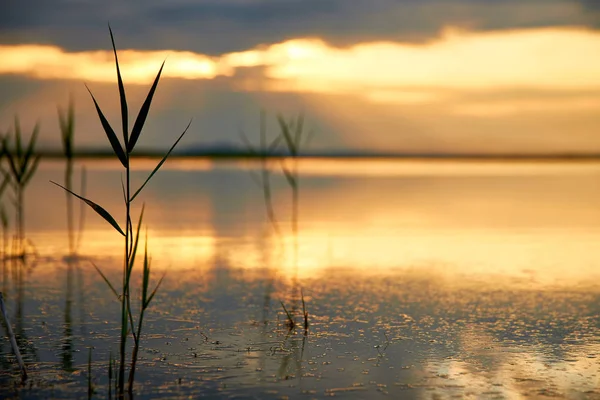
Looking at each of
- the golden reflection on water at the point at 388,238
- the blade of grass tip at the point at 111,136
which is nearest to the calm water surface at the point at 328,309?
the golden reflection on water at the point at 388,238

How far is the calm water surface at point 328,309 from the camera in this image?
347cm

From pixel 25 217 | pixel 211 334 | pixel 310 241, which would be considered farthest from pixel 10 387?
pixel 25 217

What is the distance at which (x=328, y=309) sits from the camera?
16.5 ft

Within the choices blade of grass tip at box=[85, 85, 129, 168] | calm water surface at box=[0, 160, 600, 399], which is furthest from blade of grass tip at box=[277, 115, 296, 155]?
blade of grass tip at box=[85, 85, 129, 168]

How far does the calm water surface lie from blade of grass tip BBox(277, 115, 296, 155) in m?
1.01

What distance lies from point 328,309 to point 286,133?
3064 mm

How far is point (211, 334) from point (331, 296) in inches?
51.5

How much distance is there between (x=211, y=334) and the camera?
4.33 metres

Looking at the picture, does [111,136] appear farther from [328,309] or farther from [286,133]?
[286,133]

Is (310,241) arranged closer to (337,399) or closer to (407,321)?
(407,321)

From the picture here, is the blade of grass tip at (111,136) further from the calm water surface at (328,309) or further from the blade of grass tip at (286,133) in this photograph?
the blade of grass tip at (286,133)

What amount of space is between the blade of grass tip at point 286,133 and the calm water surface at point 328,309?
101cm

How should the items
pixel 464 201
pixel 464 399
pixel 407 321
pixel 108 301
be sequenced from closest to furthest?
1. pixel 464 399
2. pixel 407 321
3. pixel 108 301
4. pixel 464 201

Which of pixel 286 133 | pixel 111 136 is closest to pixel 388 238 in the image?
pixel 286 133
